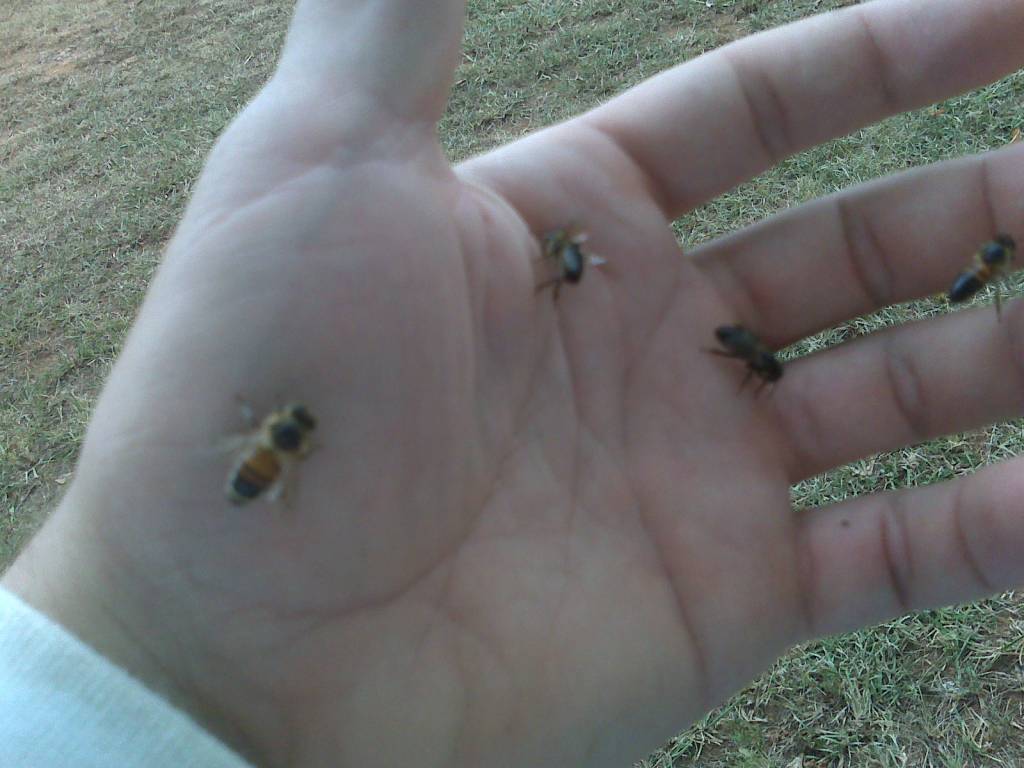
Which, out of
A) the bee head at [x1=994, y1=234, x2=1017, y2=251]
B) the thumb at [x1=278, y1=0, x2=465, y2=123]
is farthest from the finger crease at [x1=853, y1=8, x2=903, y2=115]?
the thumb at [x1=278, y1=0, x2=465, y2=123]

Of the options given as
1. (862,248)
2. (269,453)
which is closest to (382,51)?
(269,453)

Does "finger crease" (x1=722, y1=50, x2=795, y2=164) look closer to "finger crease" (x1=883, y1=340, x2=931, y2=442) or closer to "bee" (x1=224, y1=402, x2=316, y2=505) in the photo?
"finger crease" (x1=883, y1=340, x2=931, y2=442)

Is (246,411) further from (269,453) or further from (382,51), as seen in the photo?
(382,51)

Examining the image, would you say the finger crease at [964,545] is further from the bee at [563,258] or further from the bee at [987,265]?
the bee at [563,258]

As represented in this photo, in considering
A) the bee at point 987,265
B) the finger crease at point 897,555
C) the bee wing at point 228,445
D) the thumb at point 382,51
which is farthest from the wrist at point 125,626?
the bee at point 987,265

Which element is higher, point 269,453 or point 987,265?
point 269,453

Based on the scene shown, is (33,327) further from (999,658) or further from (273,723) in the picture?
(999,658)
